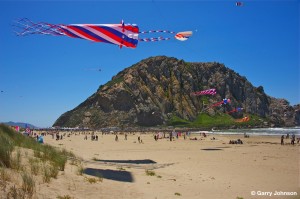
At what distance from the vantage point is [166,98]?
14175 centimetres

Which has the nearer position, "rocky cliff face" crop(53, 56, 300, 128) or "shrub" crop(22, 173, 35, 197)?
"shrub" crop(22, 173, 35, 197)

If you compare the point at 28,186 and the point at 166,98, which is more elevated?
the point at 166,98

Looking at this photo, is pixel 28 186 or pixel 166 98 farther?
pixel 166 98

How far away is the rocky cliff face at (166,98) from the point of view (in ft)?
411

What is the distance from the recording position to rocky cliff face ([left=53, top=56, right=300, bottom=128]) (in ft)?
411

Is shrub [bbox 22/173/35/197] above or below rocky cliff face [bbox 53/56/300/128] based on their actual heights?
below

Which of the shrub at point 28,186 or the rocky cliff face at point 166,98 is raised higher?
the rocky cliff face at point 166,98

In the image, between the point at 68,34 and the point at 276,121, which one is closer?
the point at 68,34

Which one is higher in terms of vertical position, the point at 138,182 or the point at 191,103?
the point at 191,103

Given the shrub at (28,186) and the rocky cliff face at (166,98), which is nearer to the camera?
the shrub at (28,186)

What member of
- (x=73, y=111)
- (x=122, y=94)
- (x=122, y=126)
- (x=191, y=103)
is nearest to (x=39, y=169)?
(x=122, y=126)

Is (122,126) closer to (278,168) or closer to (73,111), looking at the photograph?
(73,111)

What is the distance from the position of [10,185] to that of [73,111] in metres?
134

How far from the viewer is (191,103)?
153250mm
